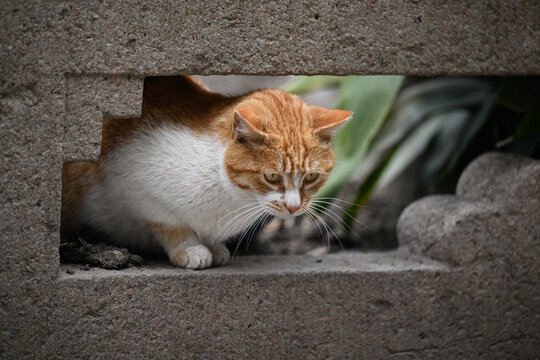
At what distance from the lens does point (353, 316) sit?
1851 mm

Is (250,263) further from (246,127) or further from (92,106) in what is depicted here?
(92,106)

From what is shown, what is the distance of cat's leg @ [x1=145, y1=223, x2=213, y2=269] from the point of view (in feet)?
5.96

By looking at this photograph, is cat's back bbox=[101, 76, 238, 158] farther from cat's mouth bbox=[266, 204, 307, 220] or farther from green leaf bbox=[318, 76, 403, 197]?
green leaf bbox=[318, 76, 403, 197]

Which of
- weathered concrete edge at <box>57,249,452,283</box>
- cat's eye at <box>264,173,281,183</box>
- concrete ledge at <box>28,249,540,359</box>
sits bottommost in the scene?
concrete ledge at <box>28,249,540,359</box>

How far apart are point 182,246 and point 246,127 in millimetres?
485

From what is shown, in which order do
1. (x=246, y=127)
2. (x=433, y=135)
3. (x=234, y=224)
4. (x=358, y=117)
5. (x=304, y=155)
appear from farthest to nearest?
(x=433, y=135) < (x=358, y=117) < (x=234, y=224) < (x=304, y=155) < (x=246, y=127)

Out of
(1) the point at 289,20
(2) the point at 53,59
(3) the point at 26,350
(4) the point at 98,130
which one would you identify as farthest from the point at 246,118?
(3) the point at 26,350

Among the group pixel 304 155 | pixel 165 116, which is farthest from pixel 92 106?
pixel 304 155

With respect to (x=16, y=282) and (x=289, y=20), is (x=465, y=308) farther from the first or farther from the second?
(x=16, y=282)

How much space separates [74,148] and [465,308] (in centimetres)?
137

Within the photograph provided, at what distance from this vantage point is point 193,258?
1813 millimetres

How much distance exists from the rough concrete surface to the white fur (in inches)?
7.8

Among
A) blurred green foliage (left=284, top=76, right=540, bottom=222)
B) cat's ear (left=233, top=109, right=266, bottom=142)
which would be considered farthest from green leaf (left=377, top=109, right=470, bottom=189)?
cat's ear (left=233, top=109, right=266, bottom=142)

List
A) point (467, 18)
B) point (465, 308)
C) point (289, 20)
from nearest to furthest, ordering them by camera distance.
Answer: point (289, 20) < point (467, 18) < point (465, 308)
